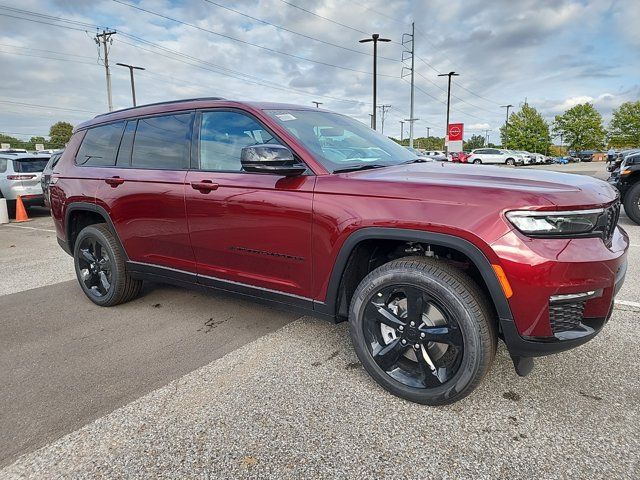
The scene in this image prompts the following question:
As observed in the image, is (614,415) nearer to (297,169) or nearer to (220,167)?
(297,169)

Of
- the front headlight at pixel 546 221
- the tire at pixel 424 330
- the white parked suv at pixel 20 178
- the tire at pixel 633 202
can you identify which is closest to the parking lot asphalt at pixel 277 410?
the tire at pixel 424 330

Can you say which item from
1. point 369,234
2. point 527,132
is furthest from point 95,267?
point 527,132

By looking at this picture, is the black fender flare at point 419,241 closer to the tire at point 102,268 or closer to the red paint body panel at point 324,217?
the red paint body panel at point 324,217

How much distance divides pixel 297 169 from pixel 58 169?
306cm

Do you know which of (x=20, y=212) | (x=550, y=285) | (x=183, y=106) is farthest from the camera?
(x=20, y=212)

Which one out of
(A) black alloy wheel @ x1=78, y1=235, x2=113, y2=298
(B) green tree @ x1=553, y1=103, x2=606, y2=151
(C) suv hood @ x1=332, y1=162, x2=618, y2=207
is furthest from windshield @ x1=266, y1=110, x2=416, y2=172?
(B) green tree @ x1=553, y1=103, x2=606, y2=151

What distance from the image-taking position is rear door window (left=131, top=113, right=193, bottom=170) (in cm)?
335

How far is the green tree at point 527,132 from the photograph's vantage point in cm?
6738

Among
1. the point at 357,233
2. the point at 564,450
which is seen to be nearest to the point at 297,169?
the point at 357,233

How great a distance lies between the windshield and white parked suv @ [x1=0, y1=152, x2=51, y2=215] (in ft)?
34.5

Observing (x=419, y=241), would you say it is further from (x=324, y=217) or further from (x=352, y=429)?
(x=352, y=429)

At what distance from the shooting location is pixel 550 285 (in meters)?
2.03

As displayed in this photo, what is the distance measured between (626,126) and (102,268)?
87346 mm

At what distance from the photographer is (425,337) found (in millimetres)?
2367
